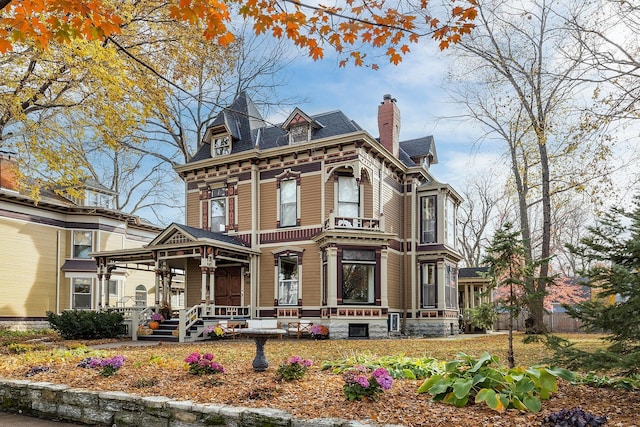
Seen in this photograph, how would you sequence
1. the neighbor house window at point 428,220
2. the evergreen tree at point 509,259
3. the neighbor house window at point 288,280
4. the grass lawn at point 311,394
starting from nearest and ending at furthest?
the grass lawn at point 311,394
the evergreen tree at point 509,259
the neighbor house window at point 288,280
the neighbor house window at point 428,220

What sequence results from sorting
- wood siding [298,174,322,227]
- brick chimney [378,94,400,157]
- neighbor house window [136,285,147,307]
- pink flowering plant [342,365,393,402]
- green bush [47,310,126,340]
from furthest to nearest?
neighbor house window [136,285,147,307], brick chimney [378,94,400,157], wood siding [298,174,322,227], green bush [47,310,126,340], pink flowering plant [342,365,393,402]

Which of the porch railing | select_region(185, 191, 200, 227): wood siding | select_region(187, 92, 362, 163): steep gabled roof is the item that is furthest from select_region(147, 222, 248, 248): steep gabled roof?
select_region(187, 92, 362, 163): steep gabled roof

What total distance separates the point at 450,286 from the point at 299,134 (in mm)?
9544

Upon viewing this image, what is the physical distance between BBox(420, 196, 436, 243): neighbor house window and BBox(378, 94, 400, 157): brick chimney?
253 centimetres

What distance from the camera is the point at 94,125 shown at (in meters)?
14.7

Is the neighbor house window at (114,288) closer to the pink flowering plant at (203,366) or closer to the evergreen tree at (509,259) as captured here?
the pink flowering plant at (203,366)

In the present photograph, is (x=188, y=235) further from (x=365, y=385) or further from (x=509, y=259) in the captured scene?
(x=365, y=385)

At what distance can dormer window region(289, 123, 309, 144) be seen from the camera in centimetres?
2078

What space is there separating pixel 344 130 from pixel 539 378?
15715 mm

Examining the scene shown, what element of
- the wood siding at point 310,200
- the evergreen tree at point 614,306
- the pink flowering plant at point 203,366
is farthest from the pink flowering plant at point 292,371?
the wood siding at point 310,200

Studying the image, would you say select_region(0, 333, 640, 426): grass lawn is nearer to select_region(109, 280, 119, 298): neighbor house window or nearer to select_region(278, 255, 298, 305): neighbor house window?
select_region(278, 255, 298, 305): neighbor house window

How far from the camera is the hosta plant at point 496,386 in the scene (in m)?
5.07

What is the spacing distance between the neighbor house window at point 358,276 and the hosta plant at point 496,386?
13.2 m

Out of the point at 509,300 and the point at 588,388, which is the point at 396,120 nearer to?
the point at 509,300
